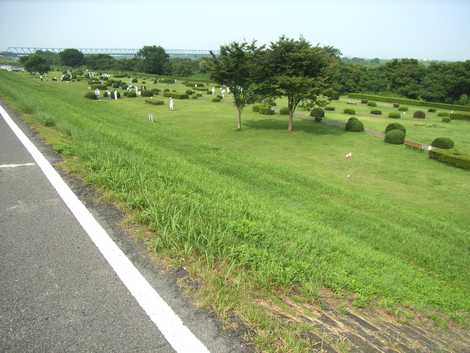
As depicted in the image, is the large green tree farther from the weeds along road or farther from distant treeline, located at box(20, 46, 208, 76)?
the weeds along road

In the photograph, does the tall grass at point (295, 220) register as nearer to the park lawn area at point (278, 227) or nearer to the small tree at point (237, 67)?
the park lawn area at point (278, 227)

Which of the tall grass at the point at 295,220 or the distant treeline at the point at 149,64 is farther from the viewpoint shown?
the distant treeline at the point at 149,64

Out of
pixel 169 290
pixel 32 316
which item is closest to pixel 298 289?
pixel 169 290

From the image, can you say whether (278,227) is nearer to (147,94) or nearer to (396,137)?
(396,137)

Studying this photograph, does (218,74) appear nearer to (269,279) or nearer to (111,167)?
(111,167)

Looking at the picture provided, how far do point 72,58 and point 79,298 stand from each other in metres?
172

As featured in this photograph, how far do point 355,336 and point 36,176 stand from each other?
5.41m

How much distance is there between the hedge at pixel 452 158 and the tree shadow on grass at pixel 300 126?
9240mm

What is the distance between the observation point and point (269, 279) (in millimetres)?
3033

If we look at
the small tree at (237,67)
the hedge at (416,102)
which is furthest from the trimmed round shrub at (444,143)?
the hedge at (416,102)

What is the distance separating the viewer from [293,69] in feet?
91.0

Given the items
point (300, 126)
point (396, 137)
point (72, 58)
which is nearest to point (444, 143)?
point (396, 137)

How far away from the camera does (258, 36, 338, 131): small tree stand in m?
27.0

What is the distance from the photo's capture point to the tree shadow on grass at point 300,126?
97.5ft
